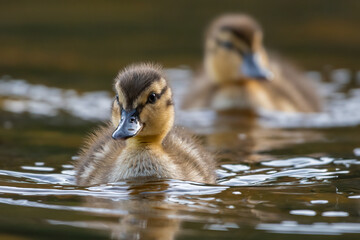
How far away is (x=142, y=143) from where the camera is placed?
554 cm

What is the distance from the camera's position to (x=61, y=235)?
4.29 m

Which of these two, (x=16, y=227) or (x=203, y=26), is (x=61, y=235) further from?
(x=203, y=26)

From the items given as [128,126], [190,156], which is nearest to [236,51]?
[190,156]

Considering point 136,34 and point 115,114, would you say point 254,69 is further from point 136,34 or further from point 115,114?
point 115,114

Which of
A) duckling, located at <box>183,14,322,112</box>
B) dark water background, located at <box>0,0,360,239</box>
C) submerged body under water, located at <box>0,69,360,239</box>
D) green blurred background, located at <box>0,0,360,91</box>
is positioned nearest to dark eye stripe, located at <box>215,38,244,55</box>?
duckling, located at <box>183,14,322,112</box>

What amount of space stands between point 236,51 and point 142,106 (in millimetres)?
4542

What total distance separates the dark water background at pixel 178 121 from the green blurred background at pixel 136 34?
2 cm

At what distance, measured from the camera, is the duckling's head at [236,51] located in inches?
375

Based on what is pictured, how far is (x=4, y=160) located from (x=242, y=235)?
262 cm

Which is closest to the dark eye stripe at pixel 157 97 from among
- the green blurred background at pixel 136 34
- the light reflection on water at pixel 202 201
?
the light reflection on water at pixel 202 201

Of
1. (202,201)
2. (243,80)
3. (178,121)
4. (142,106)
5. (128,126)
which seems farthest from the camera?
(243,80)

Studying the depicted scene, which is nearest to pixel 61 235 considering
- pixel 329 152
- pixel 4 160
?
pixel 4 160

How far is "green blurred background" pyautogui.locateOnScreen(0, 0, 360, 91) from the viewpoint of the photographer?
10.9m

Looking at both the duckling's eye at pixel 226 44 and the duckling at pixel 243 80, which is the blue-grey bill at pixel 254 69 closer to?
the duckling at pixel 243 80
